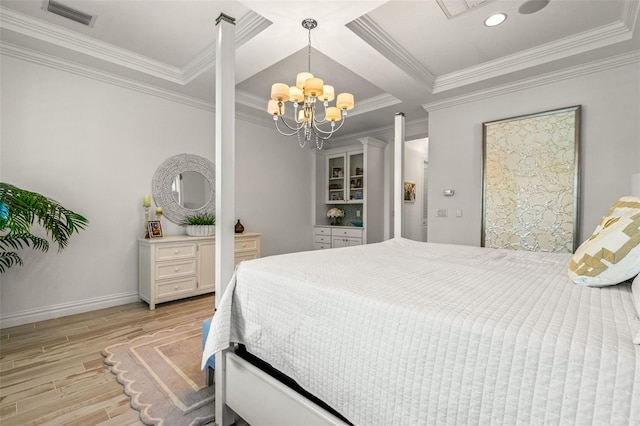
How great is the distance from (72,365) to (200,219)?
6.50ft

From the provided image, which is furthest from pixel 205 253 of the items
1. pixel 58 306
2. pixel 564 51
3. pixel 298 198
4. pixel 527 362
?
pixel 564 51

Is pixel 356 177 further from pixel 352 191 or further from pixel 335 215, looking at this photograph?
pixel 335 215

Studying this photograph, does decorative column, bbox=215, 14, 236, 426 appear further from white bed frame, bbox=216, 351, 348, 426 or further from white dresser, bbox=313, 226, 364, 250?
white dresser, bbox=313, 226, 364, 250

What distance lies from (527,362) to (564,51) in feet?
10.9

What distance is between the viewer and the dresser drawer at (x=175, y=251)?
3270 millimetres

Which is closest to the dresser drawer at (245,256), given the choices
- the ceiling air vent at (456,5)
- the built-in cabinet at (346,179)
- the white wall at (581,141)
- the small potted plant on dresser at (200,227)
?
Result: the small potted plant on dresser at (200,227)

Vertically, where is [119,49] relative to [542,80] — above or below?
above

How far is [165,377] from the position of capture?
1924 mm

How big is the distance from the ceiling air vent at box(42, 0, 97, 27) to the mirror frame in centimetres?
151

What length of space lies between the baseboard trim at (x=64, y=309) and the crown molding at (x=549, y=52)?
14.1 ft

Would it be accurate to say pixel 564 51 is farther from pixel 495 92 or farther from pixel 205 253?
pixel 205 253

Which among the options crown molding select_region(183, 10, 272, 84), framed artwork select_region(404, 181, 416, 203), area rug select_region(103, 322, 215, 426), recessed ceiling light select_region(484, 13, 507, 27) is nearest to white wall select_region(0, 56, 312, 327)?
crown molding select_region(183, 10, 272, 84)

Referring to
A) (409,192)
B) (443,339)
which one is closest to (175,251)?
(443,339)

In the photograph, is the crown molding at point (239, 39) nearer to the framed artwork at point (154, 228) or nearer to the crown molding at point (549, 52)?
the framed artwork at point (154, 228)
